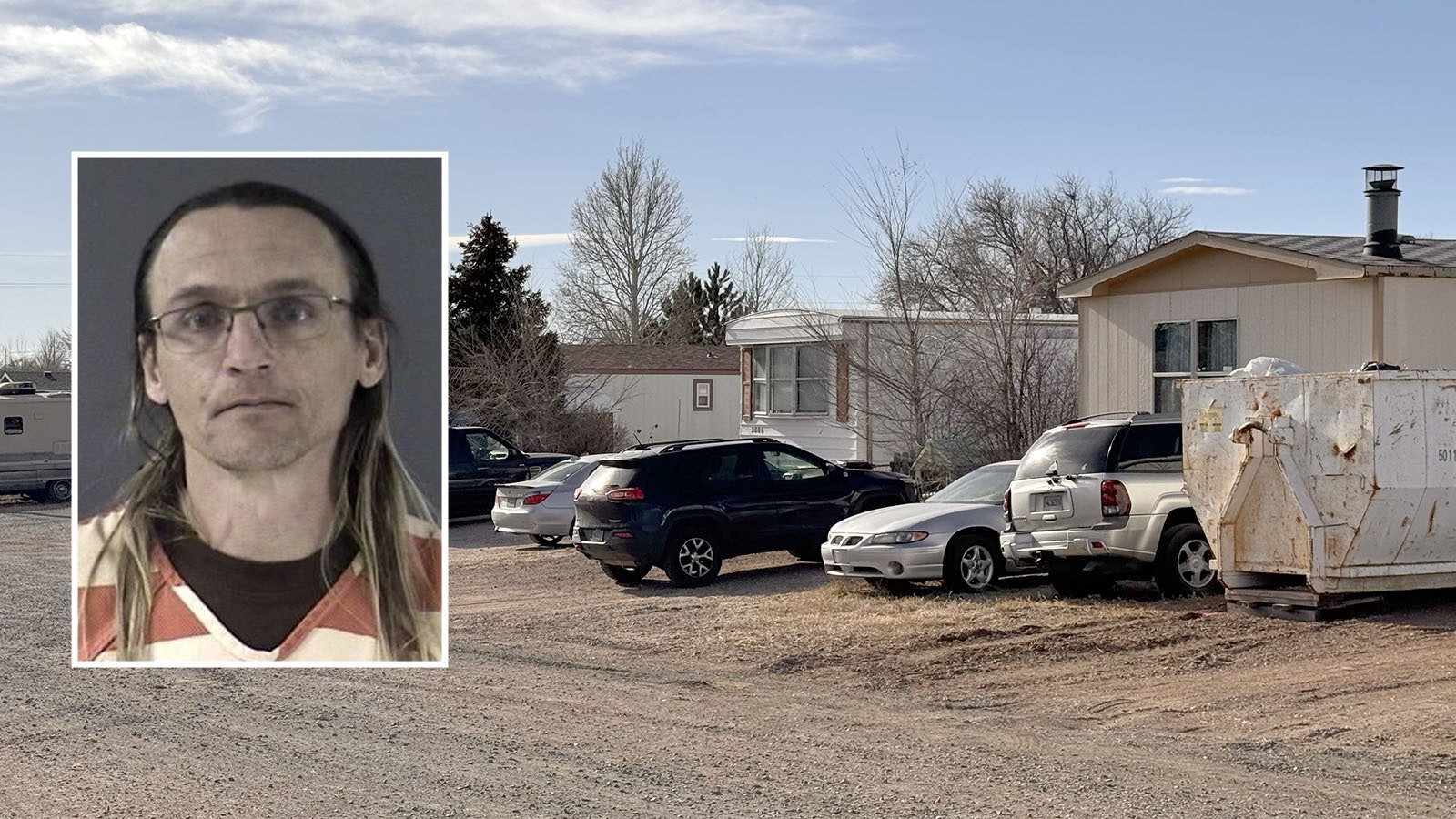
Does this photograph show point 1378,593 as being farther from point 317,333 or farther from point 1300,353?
point 317,333

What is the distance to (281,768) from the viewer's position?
845 centimetres

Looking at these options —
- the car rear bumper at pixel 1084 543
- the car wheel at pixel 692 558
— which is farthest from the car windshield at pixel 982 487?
the car wheel at pixel 692 558

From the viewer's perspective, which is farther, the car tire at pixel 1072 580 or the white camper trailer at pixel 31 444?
the white camper trailer at pixel 31 444

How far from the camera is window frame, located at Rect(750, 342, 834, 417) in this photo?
31219 mm

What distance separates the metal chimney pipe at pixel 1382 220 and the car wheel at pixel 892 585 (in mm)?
6384

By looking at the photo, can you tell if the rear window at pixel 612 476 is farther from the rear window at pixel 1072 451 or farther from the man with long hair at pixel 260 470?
the man with long hair at pixel 260 470

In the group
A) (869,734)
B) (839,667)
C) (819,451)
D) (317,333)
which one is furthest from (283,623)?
(819,451)

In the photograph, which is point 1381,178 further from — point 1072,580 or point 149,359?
point 149,359

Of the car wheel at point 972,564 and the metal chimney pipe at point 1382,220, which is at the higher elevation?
the metal chimney pipe at point 1382,220

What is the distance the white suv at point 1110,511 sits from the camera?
45.9 ft

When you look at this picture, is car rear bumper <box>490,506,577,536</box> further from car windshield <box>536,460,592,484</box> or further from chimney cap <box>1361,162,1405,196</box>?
chimney cap <box>1361,162,1405,196</box>

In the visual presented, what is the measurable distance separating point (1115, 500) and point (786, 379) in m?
18.6

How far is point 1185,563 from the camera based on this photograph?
1416 centimetres

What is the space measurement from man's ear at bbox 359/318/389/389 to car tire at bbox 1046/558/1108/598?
12.7 metres
